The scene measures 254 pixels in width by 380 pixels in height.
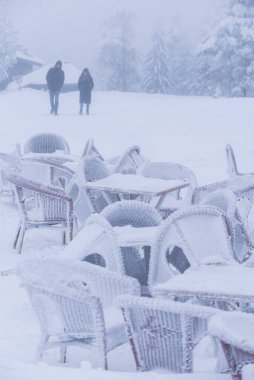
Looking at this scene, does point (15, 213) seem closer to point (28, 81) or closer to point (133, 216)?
point (133, 216)

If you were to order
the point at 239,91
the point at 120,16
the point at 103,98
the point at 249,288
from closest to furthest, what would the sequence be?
1. the point at 249,288
2. the point at 103,98
3. the point at 239,91
4. the point at 120,16

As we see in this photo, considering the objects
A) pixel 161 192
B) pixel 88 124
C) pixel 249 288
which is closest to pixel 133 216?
pixel 161 192

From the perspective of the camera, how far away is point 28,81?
65.1m

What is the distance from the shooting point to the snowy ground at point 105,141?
14.4 ft

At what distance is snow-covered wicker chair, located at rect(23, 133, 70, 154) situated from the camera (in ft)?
34.1

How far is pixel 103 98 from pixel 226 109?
23.7 feet

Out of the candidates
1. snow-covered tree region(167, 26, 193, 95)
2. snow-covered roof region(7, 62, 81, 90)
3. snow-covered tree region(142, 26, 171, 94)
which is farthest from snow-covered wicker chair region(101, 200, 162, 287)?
snow-covered roof region(7, 62, 81, 90)

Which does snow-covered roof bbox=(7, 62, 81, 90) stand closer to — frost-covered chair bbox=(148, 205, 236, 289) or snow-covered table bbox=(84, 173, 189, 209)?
snow-covered table bbox=(84, 173, 189, 209)

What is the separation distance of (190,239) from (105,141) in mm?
11194

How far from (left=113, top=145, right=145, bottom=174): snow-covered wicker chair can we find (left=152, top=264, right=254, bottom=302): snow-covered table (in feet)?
13.8

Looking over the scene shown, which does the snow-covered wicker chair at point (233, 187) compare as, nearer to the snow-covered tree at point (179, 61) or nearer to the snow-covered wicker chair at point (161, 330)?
the snow-covered wicker chair at point (161, 330)

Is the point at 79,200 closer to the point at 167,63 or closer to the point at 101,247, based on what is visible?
the point at 101,247

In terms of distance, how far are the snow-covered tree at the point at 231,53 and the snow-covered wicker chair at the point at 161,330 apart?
108 feet

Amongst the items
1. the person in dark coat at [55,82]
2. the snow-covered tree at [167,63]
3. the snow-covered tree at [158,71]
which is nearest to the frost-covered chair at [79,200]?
the person in dark coat at [55,82]
